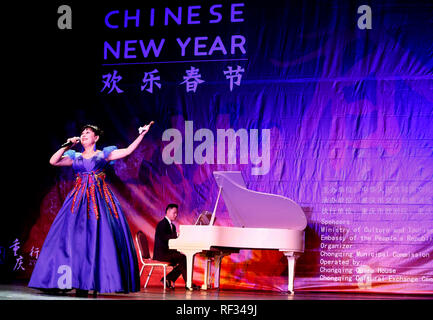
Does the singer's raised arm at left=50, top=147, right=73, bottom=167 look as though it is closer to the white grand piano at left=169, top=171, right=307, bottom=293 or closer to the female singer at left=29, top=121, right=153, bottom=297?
the female singer at left=29, top=121, right=153, bottom=297

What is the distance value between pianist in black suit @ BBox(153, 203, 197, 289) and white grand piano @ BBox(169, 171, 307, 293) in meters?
0.52

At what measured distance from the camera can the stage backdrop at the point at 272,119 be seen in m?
7.61

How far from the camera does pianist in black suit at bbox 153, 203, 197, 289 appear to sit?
7.63 metres

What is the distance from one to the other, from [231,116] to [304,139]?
909 millimetres

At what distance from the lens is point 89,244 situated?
577 centimetres

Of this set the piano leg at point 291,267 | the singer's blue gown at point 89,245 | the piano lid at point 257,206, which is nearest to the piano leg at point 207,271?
the piano lid at point 257,206

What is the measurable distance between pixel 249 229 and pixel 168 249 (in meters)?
1.25

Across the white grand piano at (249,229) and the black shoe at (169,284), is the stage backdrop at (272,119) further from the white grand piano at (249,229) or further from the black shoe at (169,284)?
the white grand piano at (249,229)

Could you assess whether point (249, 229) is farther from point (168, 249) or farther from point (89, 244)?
point (89, 244)

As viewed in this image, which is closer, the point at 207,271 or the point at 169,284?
the point at 207,271

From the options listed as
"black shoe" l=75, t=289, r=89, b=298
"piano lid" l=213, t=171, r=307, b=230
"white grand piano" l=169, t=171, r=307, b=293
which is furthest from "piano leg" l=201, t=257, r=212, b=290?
"black shoe" l=75, t=289, r=89, b=298

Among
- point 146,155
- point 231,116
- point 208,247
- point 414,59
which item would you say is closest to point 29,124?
point 146,155

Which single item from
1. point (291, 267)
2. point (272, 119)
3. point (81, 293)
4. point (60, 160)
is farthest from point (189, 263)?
point (272, 119)

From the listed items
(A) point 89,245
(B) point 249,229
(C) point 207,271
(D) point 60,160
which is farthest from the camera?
(C) point 207,271
